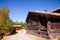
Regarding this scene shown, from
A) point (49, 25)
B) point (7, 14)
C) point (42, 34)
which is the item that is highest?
point (7, 14)

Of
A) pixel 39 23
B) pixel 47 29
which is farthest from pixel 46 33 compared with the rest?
pixel 39 23

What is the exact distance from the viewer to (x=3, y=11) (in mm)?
28359

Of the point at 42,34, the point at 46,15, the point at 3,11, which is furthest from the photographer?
the point at 3,11

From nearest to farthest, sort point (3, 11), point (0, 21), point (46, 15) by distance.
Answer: point (46, 15) < point (0, 21) < point (3, 11)

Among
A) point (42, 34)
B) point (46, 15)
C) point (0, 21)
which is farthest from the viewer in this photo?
point (0, 21)

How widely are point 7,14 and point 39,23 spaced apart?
13.5 metres

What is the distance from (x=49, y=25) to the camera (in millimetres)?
16359

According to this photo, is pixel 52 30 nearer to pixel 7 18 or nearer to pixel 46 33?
pixel 46 33

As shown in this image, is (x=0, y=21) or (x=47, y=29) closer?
(x=47, y=29)

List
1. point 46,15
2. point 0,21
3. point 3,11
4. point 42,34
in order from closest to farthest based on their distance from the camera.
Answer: point 46,15, point 42,34, point 0,21, point 3,11

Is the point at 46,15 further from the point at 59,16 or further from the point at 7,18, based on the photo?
the point at 7,18

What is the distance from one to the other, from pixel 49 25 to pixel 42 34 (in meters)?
2.46

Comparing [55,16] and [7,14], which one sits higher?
[7,14]

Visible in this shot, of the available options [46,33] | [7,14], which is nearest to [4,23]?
[7,14]
